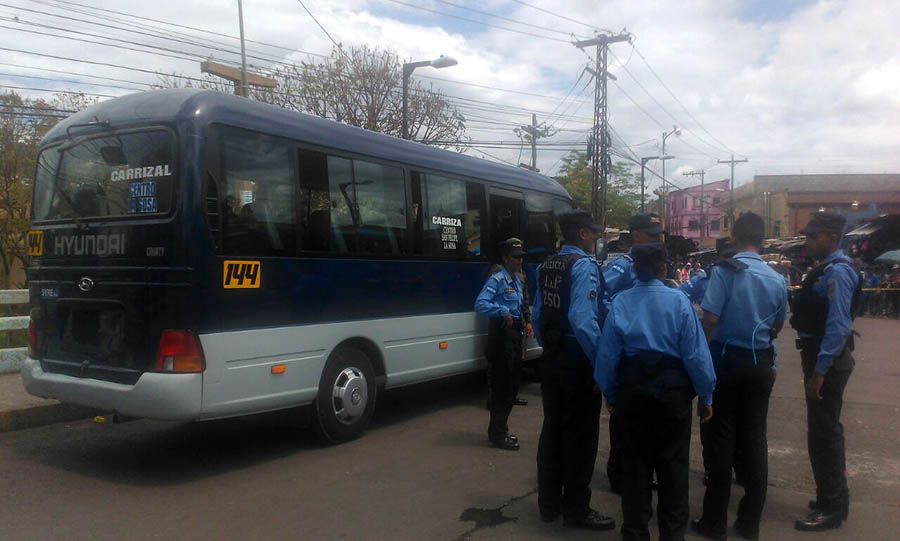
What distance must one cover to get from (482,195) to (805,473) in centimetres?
473

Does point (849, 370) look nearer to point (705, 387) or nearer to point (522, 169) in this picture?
point (705, 387)

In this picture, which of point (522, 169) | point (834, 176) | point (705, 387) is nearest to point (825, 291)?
point (705, 387)

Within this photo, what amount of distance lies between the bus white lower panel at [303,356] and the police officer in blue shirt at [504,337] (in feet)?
3.29

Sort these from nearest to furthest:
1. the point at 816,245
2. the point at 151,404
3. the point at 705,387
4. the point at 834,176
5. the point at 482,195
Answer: the point at 705,387 → the point at 816,245 → the point at 151,404 → the point at 482,195 → the point at 834,176

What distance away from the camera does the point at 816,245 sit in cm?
470

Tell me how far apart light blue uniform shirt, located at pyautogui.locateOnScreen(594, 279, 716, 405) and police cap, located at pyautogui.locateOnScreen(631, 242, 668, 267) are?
0.37 feet

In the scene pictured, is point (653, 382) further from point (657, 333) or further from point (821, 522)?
point (821, 522)

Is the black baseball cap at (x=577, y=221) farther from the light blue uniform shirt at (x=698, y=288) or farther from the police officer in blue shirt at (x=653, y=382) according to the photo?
the light blue uniform shirt at (x=698, y=288)

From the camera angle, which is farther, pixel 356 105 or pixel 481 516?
pixel 356 105

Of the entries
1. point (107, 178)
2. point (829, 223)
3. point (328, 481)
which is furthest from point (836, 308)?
point (107, 178)

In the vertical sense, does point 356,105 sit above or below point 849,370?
above

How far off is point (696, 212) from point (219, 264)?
3246 inches

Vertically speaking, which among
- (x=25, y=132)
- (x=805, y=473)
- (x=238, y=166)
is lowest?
(x=805, y=473)

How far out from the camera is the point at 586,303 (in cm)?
439
